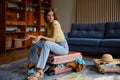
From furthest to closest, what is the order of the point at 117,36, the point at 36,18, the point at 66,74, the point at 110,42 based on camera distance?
the point at 36,18, the point at 117,36, the point at 110,42, the point at 66,74

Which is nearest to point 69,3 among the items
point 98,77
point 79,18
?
point 79,18

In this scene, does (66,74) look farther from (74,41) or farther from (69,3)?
(69,3)

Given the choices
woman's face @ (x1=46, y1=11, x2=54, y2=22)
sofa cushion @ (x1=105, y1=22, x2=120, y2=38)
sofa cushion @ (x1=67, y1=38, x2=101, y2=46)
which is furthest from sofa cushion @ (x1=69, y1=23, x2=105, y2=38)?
woman's face @ (x1=46, y1=11, x2=54, y2=22)

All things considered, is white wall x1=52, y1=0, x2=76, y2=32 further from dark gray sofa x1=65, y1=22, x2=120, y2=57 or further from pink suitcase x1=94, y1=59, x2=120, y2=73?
pink suitcase x1=94, y1=59, x2=120, y2=73

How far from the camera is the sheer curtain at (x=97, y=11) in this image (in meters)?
5.02

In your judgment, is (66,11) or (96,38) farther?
(66,11)

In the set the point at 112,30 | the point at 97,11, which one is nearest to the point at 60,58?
the point at 112,30

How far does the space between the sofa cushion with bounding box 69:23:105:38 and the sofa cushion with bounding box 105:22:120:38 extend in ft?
0.39

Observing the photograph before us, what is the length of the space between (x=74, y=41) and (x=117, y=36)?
3.16ft

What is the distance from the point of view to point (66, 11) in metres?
5.86

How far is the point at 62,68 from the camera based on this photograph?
2322 millimetres

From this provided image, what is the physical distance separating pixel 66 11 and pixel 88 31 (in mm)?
1972

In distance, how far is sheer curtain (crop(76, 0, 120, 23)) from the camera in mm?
5016

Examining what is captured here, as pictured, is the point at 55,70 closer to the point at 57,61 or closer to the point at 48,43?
the point at 57,61
